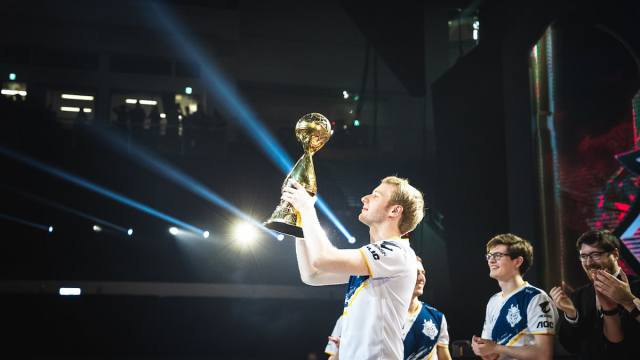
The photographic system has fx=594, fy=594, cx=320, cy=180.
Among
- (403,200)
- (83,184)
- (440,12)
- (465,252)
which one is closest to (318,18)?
(440,12)

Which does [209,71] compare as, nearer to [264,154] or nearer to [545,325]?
[264,154]

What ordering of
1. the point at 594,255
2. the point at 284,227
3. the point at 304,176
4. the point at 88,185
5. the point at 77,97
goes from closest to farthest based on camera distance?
the point at 284,227, the point at 304,176, the point at 594,255, the point at 88,185, the point at 77,97

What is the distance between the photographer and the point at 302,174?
244cm

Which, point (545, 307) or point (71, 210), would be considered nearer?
point (545, 307)

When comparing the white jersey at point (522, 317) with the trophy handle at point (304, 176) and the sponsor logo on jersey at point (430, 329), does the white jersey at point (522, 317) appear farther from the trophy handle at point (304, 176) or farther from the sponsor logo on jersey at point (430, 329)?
the trophy handle at point (304, 176)

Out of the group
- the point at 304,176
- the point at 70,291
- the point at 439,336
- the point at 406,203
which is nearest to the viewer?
the point at 304,176

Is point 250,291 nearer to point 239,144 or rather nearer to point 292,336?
point 292,336

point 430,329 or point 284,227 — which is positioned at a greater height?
point 284,227

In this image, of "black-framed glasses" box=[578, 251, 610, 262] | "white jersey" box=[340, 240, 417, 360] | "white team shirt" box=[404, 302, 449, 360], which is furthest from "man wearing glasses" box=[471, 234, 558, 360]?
"white jersey" box=[340, 240, 417, 360]

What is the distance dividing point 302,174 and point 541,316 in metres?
2.02

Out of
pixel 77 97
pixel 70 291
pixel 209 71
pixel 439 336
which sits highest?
pixel 209 71

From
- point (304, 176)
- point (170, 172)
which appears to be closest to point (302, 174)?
point (304, 176)

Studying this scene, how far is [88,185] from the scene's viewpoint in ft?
36.8

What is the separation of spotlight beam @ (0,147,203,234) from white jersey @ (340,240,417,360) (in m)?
9.60
